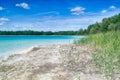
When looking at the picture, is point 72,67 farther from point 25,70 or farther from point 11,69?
point 11,69

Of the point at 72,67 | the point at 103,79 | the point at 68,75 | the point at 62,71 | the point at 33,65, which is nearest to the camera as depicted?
the point at 103,79

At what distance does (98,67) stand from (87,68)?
23cm

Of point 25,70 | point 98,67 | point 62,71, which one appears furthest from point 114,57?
point 25,70

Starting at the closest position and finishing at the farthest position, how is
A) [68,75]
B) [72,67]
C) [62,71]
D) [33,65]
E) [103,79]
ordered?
1. [103,79]
2. [68,75]
3. [62,71]
4. [72,67]
5. [33,65]

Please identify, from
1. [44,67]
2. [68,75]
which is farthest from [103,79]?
[44,67]

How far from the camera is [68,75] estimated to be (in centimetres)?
516

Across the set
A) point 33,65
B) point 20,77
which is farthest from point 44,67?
point 20,77

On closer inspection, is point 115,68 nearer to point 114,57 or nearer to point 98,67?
point 98,67

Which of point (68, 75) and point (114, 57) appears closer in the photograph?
point (68, 75)

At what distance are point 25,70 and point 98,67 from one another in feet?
4.99

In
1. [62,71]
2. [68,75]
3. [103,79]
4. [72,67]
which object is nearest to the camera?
[103,79]

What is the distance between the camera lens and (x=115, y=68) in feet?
18.4

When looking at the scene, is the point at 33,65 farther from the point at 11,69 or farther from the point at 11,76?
the point at 11,76

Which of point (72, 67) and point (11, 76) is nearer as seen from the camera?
point (11, 76)
